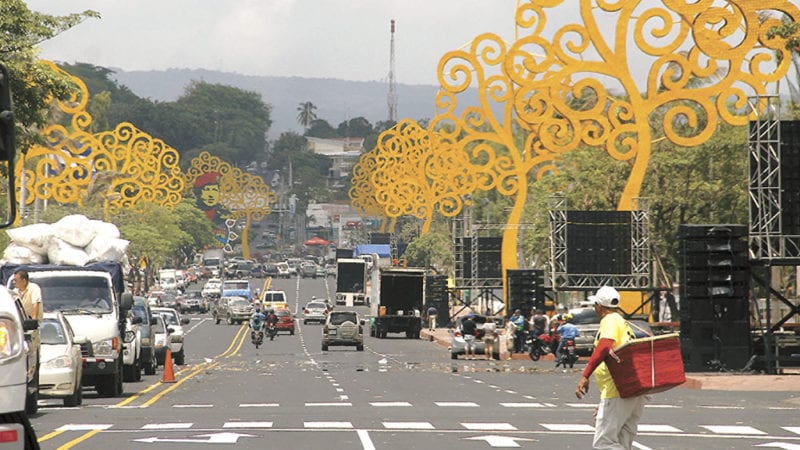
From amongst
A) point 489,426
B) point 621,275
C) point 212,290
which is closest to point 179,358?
point 621,275

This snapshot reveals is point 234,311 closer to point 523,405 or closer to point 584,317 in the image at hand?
point 584,317

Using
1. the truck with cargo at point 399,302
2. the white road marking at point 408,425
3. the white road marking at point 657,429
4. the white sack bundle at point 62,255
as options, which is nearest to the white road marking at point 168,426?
the white road marking at point 408,425

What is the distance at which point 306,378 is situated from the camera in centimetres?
3959

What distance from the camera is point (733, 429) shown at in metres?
22.2

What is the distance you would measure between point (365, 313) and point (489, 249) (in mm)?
40950

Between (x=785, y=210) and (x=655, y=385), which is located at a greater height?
(x=785, y=210)

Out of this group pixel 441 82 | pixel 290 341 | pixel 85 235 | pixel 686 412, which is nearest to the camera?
pixel 686 412

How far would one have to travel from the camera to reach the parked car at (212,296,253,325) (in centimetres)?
10362

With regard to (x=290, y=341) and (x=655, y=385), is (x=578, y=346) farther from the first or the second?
(x=655, y=385)

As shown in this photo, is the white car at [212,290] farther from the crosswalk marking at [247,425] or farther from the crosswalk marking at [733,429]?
the crosswalk marking at [733,429]

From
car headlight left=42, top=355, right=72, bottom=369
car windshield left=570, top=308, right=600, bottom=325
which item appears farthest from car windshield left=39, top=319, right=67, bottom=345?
car windshield left=570, top=308, right=600, bottom=325

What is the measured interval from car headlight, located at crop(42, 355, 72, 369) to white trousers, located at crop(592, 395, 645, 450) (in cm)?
1304

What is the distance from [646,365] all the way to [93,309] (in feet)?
59.2

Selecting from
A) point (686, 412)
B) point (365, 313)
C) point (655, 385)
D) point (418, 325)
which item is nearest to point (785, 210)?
point (686, 412)
